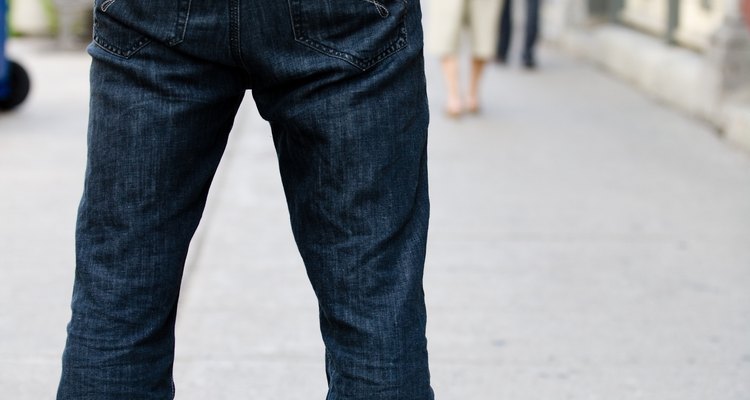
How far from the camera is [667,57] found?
9.73 metres

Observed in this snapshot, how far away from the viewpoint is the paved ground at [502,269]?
3.71 meters

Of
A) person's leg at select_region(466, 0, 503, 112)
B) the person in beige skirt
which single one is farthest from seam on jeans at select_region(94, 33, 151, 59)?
person's leg at select_region(466, 0, 503, 112)

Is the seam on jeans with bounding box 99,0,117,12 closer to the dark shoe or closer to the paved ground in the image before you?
the paved ground

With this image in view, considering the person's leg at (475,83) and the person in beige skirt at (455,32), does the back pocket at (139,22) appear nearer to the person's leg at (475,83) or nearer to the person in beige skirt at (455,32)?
the person in beige skirt at (455,32)

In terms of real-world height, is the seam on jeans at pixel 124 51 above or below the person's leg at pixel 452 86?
above

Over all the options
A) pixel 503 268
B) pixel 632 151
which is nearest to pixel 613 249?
pixel 503 268

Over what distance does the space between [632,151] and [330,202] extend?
5669mm

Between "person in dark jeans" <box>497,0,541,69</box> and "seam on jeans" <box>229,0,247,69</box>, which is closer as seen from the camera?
"seam on jeans" <box>229,0,247,69</box>

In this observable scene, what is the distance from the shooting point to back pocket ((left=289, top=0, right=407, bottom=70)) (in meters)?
1.97

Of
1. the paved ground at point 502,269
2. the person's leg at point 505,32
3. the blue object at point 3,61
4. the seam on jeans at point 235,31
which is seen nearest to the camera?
the seam on jeans at point 235,31

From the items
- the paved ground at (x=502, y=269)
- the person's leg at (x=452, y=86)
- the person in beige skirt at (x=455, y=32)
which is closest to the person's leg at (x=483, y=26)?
the person in beige skirt at (x=455, y=32)

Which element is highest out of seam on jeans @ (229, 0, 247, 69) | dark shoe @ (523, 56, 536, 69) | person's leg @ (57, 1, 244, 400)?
seam on jeans @ (229, 0, 247, 69)

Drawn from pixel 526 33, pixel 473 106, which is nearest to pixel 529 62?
pixel 526 33

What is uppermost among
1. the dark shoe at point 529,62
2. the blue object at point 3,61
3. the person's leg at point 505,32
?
the blue object at point 3,61
